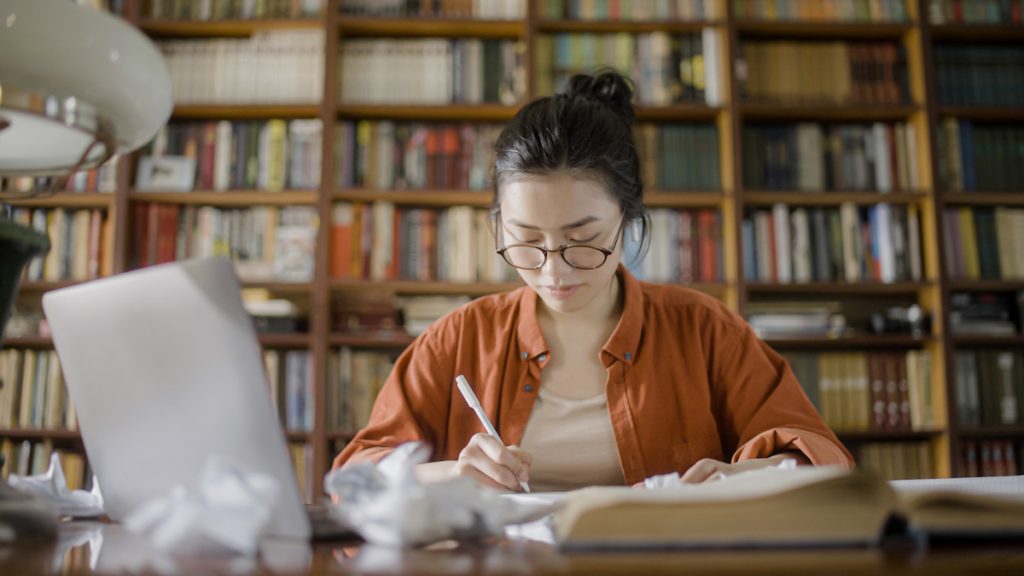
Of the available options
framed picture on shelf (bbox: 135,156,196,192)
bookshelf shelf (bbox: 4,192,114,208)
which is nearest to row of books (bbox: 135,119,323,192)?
framed picture on shelf (bbox: 135,156,196,192)

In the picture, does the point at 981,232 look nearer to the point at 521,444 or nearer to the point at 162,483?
the point at 521,444

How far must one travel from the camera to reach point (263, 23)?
9.01 ft

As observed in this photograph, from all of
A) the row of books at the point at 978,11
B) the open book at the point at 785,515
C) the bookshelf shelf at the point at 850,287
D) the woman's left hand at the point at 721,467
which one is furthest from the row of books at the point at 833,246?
the open book at the point at 785,515

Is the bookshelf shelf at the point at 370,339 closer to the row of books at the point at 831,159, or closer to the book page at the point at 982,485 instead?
the row of books at the point at 831,159

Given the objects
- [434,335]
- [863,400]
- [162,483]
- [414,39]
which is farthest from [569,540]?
[414,39]

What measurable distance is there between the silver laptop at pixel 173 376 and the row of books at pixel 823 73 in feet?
8.11

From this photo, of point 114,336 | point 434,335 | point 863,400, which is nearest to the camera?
point 114,336

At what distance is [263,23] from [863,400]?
2279 mm

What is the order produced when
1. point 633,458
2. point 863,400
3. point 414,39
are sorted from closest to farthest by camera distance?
point 633,458
point 863,400
point 414,39

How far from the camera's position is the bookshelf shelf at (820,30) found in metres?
2.76

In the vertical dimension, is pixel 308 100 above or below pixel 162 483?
above

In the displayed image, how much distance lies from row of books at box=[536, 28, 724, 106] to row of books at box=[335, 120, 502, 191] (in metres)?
0.30

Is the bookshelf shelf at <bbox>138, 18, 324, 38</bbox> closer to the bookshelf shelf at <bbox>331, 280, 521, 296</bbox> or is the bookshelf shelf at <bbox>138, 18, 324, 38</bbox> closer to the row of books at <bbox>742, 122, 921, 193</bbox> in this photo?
the bookshelf shelf at <bbox>331, 280, 521, 296</bbox>

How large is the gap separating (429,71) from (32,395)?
5.28ft
